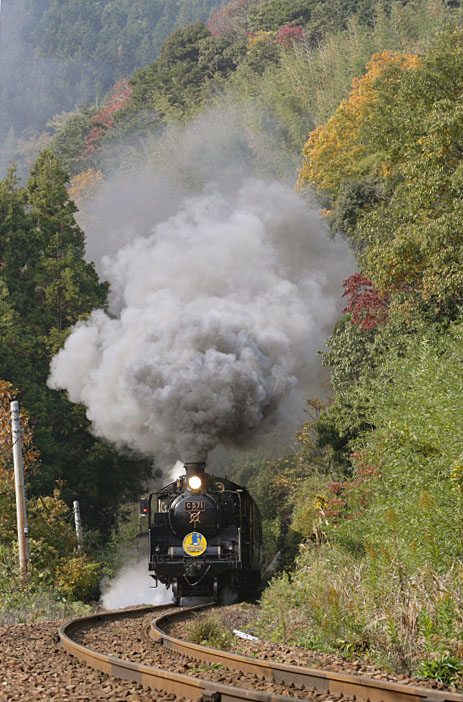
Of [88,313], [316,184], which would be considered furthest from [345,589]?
[316,184]

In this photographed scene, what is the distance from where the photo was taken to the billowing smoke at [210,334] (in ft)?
69.1

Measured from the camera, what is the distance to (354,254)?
3209 cm

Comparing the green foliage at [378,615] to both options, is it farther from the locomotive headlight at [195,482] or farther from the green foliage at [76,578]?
the green foliage at [76,578]

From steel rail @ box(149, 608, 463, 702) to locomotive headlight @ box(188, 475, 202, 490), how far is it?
24.1 ft

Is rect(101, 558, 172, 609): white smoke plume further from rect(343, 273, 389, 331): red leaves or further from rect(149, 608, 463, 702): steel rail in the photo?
rect(149, 608, 463, 702): steel rail

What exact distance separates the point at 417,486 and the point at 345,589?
439cm

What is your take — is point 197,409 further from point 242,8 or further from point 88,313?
point 242,8

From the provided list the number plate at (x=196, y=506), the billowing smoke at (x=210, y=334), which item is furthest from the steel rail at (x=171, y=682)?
the billowing smoke at (x=210, y=334)

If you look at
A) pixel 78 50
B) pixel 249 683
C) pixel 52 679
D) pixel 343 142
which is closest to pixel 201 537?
pixel 52 679

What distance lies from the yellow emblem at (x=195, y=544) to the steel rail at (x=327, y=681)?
22.8 ft

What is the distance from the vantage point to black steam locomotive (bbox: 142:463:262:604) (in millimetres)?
16016

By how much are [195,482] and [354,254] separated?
17.9 meters

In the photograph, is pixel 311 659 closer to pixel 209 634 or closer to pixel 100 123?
pixel 209 634

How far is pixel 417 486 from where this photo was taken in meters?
13.5
